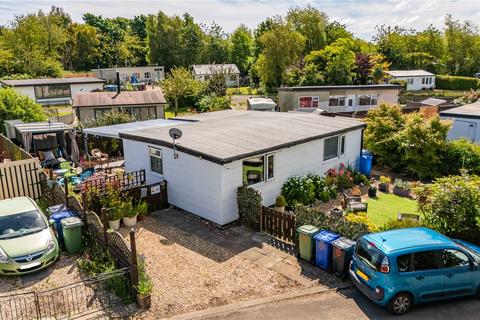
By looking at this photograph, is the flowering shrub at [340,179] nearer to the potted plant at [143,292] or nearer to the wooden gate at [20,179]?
the potted plant at [143,292]

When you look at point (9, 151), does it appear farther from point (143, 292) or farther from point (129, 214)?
point (143, 292)

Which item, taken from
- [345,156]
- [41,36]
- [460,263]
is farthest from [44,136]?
[41,36]

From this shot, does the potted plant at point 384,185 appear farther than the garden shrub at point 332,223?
Yes

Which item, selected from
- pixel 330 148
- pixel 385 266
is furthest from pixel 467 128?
pixel 385 266

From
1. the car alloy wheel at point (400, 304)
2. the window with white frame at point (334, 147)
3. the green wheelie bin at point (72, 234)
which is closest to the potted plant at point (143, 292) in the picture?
the green wheelie bin at point (72, 234)

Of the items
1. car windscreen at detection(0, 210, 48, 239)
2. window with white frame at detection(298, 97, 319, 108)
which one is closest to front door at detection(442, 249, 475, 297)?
car windscreen at detection(0, 210, 48, 239)

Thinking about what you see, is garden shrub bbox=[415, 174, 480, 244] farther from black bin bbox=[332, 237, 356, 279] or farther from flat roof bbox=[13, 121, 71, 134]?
flat roof bbox=[13, 121, 71, 134]
